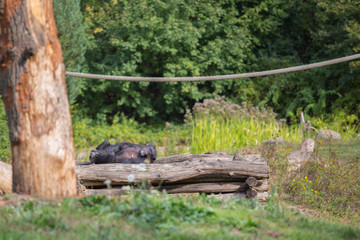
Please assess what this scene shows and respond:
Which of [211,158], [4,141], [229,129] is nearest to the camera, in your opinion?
[211,158]

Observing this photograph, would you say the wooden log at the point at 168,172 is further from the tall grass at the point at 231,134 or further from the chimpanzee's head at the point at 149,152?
the tall grass at the point at 231,134

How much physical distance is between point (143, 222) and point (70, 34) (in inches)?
294

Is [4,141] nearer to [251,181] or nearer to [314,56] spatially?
[251,181]

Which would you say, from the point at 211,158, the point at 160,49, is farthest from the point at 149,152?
the point at 160,49

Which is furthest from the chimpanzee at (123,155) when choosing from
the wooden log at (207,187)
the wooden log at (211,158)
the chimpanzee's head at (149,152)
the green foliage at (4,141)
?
the green foliage at (4,141)

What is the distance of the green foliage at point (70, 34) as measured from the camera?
948 centimetres

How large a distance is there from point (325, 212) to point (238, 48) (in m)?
8.00

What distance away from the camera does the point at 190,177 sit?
16.3 ft

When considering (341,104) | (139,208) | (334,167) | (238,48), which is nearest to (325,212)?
(334,167)

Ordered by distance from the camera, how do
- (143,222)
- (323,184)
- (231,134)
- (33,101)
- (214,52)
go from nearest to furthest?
1. (143,222)
2. (33,101)
3. (323,184)
4. (231,134)
5. (214,52)

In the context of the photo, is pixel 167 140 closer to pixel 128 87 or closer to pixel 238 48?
pixel 128 87

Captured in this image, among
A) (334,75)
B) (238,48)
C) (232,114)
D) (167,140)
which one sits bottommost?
(167,140)

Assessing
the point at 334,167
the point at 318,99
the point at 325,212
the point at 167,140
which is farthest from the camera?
the point at 318,99

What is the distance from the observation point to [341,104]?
12.0 metres
